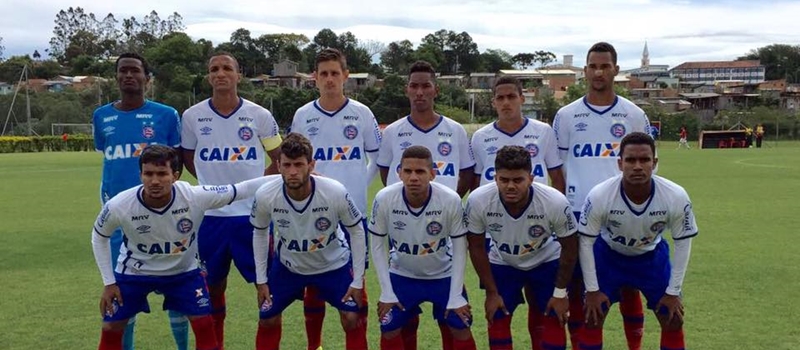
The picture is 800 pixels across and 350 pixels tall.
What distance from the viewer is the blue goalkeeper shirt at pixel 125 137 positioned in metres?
4.45

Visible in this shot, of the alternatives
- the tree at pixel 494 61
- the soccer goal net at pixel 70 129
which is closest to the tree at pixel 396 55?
the tree at pixel 494 61

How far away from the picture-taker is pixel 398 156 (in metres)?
4.64

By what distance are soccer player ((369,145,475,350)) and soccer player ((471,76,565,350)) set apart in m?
0.50

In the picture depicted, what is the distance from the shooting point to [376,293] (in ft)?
19.8

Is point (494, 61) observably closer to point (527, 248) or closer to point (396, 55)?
point (396, 55)

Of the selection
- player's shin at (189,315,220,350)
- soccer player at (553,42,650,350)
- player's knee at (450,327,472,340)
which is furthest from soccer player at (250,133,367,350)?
soccer player at (553,42,650,350)

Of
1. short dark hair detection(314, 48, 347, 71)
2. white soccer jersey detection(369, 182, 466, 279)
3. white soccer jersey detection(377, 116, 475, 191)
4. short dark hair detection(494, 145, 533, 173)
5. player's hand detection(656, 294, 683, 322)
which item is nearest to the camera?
short dark hair detection(494, 145, 533, 173)

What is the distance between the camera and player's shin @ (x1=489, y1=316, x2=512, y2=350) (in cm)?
396

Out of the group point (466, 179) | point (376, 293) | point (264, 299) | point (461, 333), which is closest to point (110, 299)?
point (264, 299)

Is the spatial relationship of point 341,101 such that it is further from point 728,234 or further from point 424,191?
point 728,234

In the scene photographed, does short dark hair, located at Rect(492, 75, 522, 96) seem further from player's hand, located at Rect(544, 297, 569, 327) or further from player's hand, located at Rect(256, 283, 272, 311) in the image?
player's hand, located at Rect(256, 283, 272, 311)

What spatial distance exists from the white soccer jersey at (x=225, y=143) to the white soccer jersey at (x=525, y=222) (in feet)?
5.55

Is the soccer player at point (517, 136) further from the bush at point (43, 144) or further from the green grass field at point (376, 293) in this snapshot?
the bush at point (43, 144)

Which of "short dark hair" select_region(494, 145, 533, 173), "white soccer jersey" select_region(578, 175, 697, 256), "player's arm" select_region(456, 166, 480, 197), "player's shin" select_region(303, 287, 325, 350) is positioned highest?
"short dark hair" select_region(494, 145, 533, 173)
